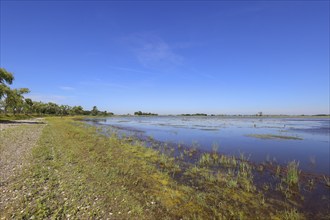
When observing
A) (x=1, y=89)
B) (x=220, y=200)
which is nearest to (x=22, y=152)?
(x=220, y=200)

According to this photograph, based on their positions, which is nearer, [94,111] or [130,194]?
[130,194]

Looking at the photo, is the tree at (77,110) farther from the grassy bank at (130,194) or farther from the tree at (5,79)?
the grassy bank at (130,194)

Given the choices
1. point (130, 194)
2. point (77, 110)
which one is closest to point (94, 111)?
point (77, 110)

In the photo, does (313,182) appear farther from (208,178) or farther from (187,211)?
(187,211)

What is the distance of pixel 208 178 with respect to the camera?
11000mm

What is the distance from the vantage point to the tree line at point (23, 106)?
143 ft

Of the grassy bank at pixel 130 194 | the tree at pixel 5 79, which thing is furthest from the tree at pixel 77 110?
the grassy bank at pixel 130 194

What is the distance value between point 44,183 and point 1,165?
4.97 metres

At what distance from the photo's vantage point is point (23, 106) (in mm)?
57031

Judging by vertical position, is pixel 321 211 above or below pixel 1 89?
below

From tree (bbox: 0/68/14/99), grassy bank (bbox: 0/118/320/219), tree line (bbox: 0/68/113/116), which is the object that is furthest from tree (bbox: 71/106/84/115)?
grassy bank (bbox: 0/118/320/219)

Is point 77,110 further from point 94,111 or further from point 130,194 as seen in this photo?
point 130,194

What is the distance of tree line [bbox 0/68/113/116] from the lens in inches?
1719

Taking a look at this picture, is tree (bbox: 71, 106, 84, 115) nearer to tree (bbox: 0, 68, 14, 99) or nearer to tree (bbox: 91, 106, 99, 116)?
tree (bbox: 91, 106, 99, 116)
